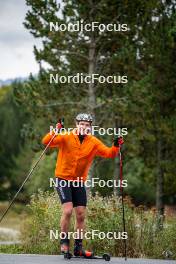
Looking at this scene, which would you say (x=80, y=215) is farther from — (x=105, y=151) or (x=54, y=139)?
(x=54, y=139)

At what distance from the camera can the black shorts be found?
34.9 feet

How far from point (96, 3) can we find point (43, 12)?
1.75 m

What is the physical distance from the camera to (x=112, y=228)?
12.6 m

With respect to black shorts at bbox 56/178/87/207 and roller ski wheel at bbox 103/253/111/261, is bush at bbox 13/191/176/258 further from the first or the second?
roller ski wheel at bbox 103/253/111/261

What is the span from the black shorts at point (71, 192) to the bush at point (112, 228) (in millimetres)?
1716

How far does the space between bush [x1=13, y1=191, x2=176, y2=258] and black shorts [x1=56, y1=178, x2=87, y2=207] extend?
5.63 feet

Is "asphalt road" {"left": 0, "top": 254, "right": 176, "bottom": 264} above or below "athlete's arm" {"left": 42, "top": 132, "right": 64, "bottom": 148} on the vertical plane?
below

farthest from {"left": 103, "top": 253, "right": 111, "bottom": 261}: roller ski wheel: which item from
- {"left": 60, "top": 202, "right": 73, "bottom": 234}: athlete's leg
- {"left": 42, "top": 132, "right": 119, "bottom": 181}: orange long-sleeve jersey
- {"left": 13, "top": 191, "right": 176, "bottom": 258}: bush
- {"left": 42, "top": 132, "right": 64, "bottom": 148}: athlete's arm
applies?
{"left": 13, "top": 191, "right": 176, "bottom": 258}: bush

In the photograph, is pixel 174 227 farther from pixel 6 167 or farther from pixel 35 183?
pixel 6 167

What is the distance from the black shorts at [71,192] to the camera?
10648 mm

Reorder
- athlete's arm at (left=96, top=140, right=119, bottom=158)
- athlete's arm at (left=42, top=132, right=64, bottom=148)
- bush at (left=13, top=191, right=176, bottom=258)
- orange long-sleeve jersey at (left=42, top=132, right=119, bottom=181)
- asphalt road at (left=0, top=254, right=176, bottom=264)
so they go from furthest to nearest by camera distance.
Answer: bush at (left=13, top=191, right=176, bottom=258), athlete's arm at (left=96, top=140, right=119, bottom=158), orange long-sleeve jersey at (left=42, top=132, right=119, bottom=181), athlete's arm at (left=42, top=132, right=64, bottom=148), asphalt road at (left=0, top=254, right=176, bottom=264)

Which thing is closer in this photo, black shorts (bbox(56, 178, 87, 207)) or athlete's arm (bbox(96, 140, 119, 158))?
black shorts (bbox(56, 178, 87, 207))

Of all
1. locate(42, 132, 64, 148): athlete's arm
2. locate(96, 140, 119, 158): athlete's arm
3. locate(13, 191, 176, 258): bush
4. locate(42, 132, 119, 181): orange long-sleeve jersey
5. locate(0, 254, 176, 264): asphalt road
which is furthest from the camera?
locate(13, 191, 176, 258): bush

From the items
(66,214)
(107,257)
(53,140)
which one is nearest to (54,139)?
(53,140)
